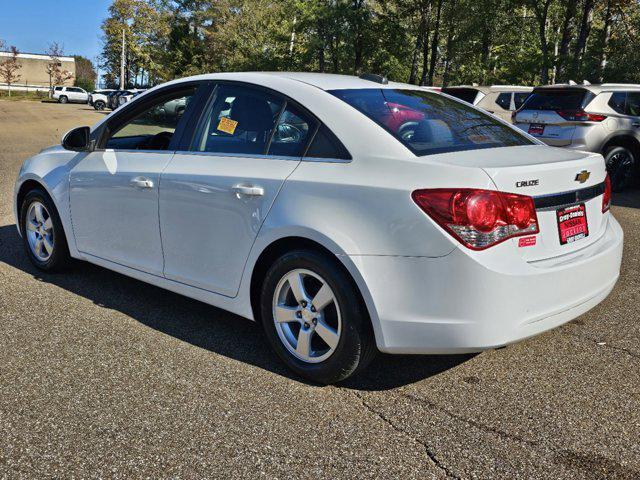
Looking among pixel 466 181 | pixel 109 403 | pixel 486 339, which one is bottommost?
pixel 109 403

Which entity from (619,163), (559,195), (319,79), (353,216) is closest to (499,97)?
(619,163)

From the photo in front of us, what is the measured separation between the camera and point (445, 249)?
2803 mm

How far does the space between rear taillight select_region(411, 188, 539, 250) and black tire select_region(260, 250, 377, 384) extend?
0.56 metres

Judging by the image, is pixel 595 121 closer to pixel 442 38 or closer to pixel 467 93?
pixel 467 93

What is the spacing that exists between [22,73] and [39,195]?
113 m

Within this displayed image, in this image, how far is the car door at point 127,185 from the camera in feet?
13.4

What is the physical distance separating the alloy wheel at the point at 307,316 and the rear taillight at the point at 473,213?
2.24 ft

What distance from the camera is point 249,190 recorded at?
11.3ft

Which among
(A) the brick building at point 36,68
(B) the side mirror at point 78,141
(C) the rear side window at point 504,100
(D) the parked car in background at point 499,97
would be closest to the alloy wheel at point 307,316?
(B) the side mirror at point 78,141

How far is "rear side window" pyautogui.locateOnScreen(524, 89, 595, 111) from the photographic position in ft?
34.0

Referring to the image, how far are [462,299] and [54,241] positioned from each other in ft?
11.4

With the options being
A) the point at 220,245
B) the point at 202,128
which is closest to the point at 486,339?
the point at 220,245

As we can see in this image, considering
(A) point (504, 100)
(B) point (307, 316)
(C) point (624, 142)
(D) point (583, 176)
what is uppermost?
(A) point (504, 100)

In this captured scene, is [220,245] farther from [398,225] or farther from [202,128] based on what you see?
[398,225]
